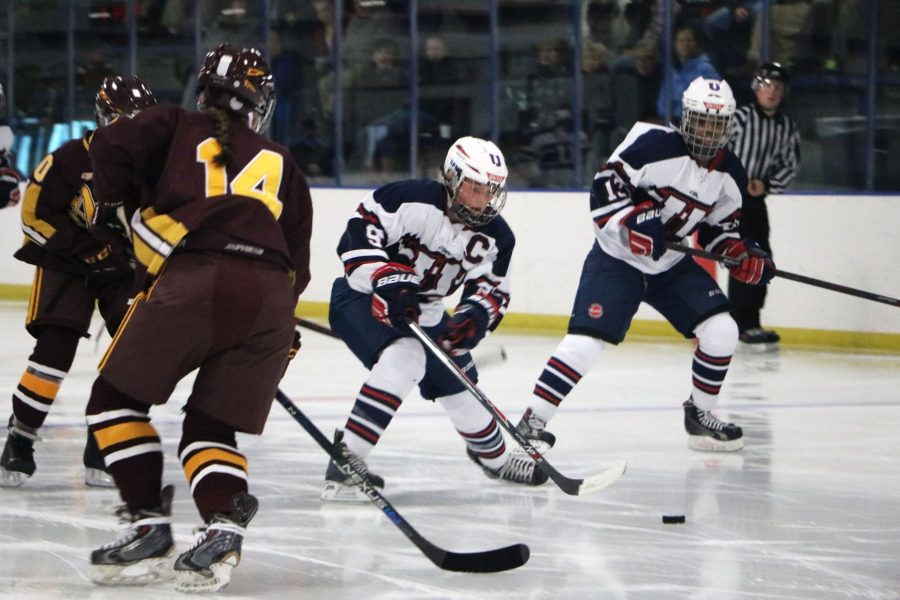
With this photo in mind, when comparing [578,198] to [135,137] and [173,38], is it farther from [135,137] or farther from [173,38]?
[135,137]

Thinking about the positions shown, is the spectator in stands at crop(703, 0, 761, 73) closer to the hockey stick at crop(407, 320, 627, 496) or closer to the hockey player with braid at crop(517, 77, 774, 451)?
the hockey player with braid at crop(517, 77, 774, 451)

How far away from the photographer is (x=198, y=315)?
2.78 meters

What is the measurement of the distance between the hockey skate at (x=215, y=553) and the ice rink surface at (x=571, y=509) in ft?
0.20

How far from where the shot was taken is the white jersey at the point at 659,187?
463 cm

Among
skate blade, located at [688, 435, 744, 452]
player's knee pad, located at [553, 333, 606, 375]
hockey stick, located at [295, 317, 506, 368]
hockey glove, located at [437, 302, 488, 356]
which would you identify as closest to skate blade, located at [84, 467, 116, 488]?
hockey stick, located at [295, 317, 506, 368]

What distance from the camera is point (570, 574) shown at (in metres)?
3.08

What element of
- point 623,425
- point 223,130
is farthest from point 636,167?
point 223,130

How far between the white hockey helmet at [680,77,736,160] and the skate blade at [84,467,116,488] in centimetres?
186

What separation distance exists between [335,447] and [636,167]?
1.70 meters

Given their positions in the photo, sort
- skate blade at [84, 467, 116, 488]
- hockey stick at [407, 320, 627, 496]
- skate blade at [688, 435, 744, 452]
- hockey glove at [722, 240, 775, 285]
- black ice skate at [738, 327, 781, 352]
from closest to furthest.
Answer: hockey stick at [407, 320, 627, 496]
skate blade at [84, 467, 116, 488]
skate blade at [688, 435, 744, 452]
hockey glove at [722, 240, 775, 285]
black ice skate at [738, 327, 781, 352]

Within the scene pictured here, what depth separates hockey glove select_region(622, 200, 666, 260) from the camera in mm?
4516

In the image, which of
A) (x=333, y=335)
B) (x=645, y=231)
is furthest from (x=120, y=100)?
(x=645, y=231)

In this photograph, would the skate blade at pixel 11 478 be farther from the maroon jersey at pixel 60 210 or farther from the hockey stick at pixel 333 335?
the hockey stick at pixel 333 335

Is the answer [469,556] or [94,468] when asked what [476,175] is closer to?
[469,556]
